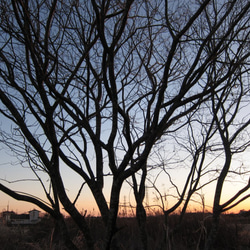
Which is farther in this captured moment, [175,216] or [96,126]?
[175,216]

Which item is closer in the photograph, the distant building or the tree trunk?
the tree trunk

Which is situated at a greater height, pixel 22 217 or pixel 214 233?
pixel 22 217

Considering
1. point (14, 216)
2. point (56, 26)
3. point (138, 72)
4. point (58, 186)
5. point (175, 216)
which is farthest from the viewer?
point (14, 216)

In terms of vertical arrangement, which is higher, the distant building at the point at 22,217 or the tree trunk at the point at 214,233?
the distant building at the point at 22,217

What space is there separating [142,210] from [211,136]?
1711 millimetres

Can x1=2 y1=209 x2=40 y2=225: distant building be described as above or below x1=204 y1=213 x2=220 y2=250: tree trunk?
above

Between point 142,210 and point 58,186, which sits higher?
point 58,186

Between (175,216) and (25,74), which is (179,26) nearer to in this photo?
(25,74)

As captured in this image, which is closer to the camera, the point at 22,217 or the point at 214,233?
the point at 214,233

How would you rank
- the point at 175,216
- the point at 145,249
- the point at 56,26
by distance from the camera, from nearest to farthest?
the point at 145,249 < the point at 56,26 < the point at 175,216

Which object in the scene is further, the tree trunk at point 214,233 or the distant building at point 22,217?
the distant building at point 22,217

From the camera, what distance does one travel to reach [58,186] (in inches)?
105

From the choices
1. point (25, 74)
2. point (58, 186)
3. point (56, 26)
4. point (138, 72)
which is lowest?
point (58, 186)

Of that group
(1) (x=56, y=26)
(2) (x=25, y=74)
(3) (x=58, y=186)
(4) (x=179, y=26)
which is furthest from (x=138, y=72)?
(3) (x=58, y=186)
